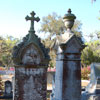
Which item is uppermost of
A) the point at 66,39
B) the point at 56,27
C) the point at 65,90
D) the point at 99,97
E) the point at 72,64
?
the point at 56,27

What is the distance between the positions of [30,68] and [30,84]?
44cm

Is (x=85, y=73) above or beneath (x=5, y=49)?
beneath

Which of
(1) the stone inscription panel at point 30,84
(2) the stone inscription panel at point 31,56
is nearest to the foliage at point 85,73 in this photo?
(1) the stone inscription panel at point 30,84

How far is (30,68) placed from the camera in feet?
15.3

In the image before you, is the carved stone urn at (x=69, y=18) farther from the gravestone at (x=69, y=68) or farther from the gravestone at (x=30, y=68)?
the gravestone at (x=30, y=68)

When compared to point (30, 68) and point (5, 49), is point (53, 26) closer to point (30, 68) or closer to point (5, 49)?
point (5, 49)

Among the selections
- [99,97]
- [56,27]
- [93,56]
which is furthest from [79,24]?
[99,97]

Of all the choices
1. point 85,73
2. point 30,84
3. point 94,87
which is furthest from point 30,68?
point 85,73

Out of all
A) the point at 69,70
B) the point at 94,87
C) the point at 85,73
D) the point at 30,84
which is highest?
the point at 69,70

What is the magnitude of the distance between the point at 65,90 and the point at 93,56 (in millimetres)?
28239

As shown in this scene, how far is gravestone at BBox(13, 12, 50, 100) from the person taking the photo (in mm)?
4597

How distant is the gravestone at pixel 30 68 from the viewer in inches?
181

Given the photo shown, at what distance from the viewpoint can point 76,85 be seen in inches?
191

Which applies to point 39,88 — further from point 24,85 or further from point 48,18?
point 48,18
